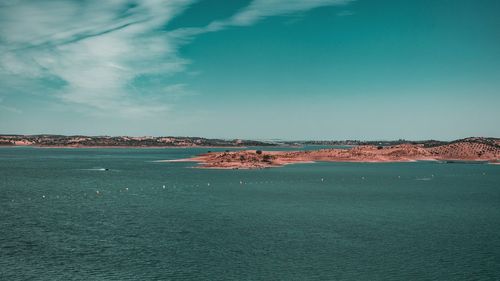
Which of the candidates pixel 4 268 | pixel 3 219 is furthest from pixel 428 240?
pixel 3 219

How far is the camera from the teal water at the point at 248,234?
143 ft

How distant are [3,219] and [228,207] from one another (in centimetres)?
3572

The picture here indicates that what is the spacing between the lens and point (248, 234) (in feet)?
192

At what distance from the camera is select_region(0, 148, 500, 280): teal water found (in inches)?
1710

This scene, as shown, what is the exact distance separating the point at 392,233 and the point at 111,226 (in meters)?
38.2

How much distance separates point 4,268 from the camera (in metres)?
43.2

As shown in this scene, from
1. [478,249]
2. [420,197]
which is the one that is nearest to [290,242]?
[478,249]

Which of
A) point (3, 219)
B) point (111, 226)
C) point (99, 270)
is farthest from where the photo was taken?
point (3, 219)

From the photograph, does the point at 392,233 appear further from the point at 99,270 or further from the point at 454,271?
the point at 99,270

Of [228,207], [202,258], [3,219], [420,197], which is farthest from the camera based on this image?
[420,197]

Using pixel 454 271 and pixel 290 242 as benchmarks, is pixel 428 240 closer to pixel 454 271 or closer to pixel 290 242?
pixel 454 271

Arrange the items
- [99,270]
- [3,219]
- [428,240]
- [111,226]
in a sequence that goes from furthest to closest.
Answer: [3,219] < [111,226] < [428,240] < [99,270]

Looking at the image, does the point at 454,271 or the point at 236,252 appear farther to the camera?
the point at 236,252

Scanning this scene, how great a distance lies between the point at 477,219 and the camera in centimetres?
7056
